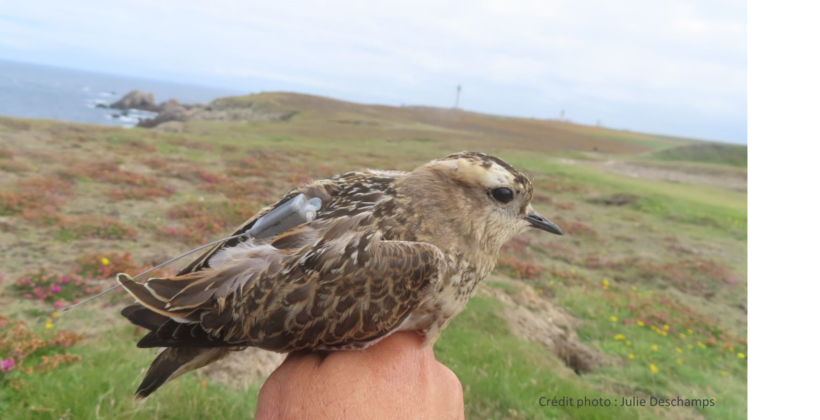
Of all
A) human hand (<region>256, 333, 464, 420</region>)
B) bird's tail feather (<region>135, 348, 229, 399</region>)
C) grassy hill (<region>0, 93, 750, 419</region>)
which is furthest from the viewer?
grassy hill (<region>0, 93, 750, 419</region>)

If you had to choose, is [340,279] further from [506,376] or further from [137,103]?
[137,103]

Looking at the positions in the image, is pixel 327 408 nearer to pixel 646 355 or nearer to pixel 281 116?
pixel 646 355

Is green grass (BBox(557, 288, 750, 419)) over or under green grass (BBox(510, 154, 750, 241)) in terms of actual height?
under

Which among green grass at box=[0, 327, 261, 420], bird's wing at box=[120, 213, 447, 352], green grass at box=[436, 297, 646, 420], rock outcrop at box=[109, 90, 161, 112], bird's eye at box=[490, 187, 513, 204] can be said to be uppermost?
rock outcrop at box=[109, 90, 161, 112]

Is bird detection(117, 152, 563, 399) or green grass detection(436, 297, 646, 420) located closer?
bird detection(117, 152, 563, 399)

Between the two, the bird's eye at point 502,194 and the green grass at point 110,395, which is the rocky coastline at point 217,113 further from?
the bird's eye at point 502,194

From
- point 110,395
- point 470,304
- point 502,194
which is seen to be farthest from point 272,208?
point 470,304

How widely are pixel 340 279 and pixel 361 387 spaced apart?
2.33 feet

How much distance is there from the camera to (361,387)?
2.68m

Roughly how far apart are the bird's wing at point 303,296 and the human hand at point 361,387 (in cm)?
16

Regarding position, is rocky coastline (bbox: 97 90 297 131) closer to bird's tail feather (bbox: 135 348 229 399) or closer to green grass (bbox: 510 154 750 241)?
green grass (bbox: 510 154 750 241)

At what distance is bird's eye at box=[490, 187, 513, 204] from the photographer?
3296 mm

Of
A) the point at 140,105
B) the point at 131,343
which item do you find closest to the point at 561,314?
the point at 131,343

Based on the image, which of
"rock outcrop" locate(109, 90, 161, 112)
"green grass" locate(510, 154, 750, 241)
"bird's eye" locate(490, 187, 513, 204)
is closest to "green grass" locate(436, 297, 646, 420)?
"bird's eye" locate(490, 187, 513, 204)
